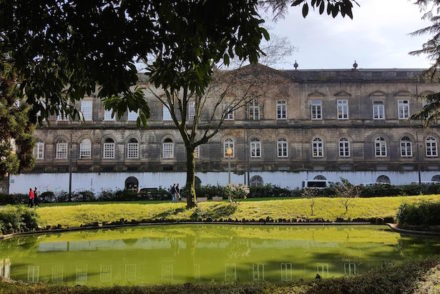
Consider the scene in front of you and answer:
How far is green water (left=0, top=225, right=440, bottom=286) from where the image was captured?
8.49 m

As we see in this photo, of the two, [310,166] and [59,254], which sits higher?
[310,166]

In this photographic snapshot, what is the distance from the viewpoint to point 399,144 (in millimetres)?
34281

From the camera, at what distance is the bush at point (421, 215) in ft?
48.1

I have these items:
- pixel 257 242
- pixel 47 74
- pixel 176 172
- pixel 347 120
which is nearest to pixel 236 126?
pixel 176 172

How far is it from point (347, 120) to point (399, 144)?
4571mm

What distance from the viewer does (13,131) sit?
17.2m

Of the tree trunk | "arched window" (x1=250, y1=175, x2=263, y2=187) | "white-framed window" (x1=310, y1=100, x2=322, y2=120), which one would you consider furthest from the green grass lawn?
"white-framed window" (x1=310, y1=100, x2=322, y2=120)

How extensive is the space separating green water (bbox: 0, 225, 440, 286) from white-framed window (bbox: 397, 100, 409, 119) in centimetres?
2150

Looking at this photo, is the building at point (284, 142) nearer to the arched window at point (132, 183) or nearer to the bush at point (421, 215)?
the arched window at point (132, 183)

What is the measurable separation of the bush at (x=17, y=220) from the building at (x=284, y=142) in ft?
Answer: 54.7

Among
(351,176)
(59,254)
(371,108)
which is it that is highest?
(371,108)

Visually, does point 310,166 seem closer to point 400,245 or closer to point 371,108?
point 371,108

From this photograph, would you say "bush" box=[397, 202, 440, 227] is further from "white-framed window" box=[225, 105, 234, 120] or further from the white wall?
the white wall

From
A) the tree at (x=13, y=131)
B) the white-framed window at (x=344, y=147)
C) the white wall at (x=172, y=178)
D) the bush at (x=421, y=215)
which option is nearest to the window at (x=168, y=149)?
the white wall at (x=172, y=178)
